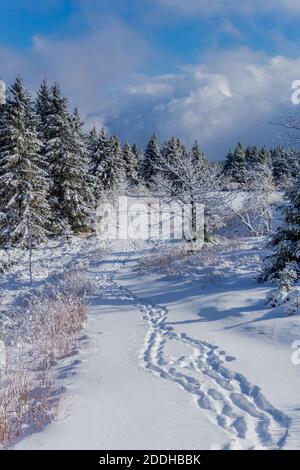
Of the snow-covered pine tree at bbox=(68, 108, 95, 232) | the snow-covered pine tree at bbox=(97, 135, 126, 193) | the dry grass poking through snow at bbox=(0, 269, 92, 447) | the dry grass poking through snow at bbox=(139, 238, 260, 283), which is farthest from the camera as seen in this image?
the snow-covered pine tree at bbox=(97, 135, 126, 193)

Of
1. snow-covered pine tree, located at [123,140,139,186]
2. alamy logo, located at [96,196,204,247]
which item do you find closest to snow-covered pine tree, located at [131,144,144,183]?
snow-covered pine tree, located at [123,140,139,186]

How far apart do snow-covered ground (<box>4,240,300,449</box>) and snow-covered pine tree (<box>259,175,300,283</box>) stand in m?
1.05

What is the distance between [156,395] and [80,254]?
20.5 m

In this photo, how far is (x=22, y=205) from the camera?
22.6 meters

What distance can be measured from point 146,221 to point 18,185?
18.2 m

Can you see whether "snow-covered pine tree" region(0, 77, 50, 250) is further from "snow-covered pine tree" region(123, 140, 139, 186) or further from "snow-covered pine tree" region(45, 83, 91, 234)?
"snow-covered pine tree" region(123, 140, 139, 186)

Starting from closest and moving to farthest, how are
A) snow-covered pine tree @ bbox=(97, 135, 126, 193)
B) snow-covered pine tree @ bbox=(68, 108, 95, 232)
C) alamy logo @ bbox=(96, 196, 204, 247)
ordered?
alamy logo @ bbox=(96, 196, 204, 247) → snow-covered pine tree @ bbox=(68, 108, 95, 232) → snow-covered pine tree @ bbox=(97, 135, 126, 193)

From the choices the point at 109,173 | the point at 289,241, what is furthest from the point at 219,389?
the point at 109,173

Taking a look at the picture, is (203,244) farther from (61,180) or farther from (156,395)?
(156,395)

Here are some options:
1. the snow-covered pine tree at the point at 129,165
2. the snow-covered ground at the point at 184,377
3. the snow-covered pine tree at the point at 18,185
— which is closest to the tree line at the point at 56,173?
the snow-covered pine tree at the point at 18,185

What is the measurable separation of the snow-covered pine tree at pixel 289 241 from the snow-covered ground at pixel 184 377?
3.45 ft

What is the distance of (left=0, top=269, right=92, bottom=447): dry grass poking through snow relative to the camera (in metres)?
4.69

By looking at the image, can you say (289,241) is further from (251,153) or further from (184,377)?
(251,153)

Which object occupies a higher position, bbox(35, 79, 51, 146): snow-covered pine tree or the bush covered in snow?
bbox(35, 79, 51, 146): snow-covered pine tree
